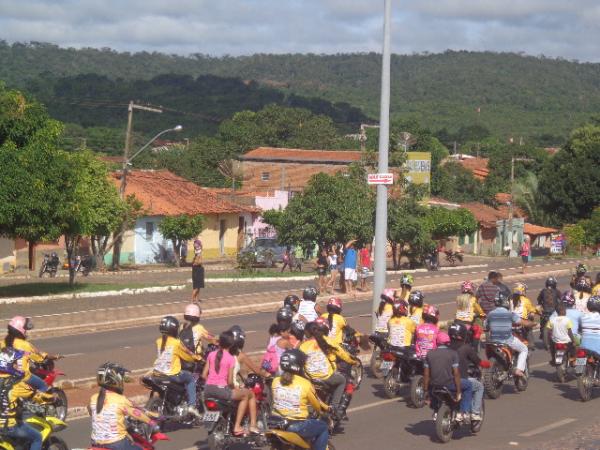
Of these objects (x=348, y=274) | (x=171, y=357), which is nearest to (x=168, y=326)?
(x=171, y=357)

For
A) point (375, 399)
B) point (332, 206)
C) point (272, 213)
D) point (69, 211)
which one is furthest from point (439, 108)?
point (375, 399)

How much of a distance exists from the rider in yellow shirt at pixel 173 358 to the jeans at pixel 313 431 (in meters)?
2.73

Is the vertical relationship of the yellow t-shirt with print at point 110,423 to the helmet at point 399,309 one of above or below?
below

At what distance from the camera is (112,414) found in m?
9.09

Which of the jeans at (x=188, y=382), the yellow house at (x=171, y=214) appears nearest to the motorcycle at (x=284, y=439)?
the jeans at (x=188, y=382)

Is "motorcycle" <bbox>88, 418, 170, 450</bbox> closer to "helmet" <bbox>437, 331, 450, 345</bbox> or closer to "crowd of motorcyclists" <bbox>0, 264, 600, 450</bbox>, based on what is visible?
"crowd of motorcyclists" <bbox>0, 264, 600, 450</bbox>

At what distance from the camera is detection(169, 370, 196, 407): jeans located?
40.4ft

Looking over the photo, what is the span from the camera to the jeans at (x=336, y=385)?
40.8 feet

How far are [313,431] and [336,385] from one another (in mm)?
2535

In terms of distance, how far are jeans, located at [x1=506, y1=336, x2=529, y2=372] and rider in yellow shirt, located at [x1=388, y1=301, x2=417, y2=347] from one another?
169cm

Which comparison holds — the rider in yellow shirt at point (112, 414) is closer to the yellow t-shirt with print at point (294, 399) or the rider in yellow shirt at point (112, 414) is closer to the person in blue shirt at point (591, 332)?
the yellow t-shirt with print at point (294, 399)

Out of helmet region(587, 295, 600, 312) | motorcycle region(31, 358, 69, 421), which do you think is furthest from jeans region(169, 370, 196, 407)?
helmet region(587, 295, 600, 312)

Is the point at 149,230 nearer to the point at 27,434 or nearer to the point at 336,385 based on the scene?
the point at 336,385

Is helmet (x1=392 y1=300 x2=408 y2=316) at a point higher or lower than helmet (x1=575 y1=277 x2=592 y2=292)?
lower
